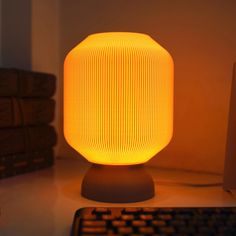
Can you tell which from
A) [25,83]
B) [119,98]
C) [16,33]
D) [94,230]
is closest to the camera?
[94,230]

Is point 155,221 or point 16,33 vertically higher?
point 16,33

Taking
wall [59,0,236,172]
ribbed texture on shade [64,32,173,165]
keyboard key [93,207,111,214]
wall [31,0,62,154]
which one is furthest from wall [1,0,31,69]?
keyboard key [93,207,111,214]

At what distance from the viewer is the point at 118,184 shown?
0.61m

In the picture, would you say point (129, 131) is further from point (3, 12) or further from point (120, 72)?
point (3, 12)

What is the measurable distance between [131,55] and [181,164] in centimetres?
37

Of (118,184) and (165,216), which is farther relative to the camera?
(118,184)

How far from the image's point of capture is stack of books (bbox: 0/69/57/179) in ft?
2.44

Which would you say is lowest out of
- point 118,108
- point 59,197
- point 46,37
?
point 59,197

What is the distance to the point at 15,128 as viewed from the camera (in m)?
0.77

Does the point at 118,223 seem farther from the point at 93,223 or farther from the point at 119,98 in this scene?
the point at 119,98

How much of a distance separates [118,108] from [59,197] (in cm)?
19

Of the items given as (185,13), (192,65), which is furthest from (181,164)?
(185,13)

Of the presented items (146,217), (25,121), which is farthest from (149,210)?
(25,121)

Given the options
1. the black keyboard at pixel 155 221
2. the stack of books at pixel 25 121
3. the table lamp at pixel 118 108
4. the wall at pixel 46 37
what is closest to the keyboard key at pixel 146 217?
the black keyboard at pixel 155 221
